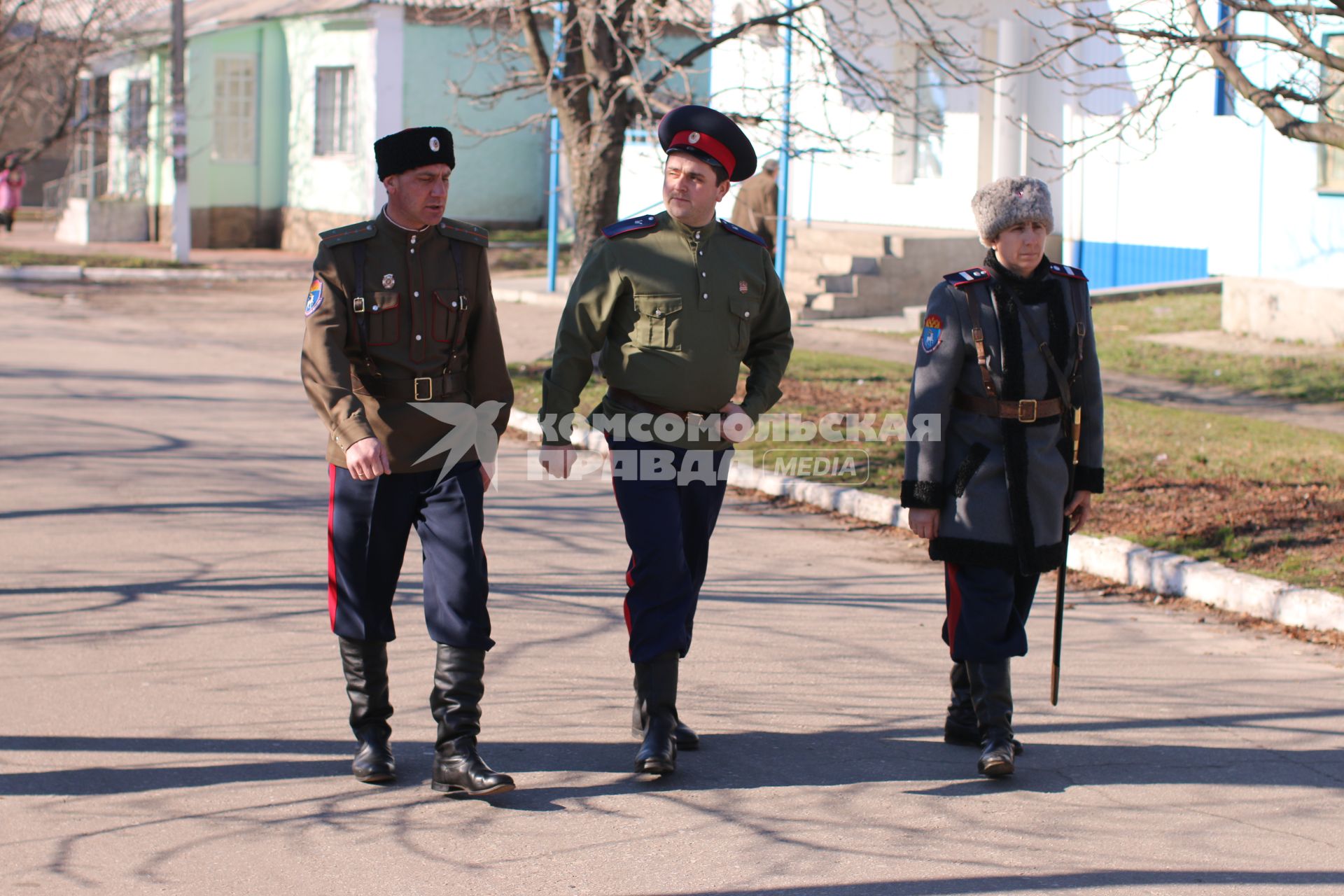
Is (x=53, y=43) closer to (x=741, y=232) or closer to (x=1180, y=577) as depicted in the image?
(x=1180, y=577)

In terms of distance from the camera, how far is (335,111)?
29.2m

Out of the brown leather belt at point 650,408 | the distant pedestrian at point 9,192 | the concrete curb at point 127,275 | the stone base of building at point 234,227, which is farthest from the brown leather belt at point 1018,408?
the distant pedestrian at point 9,192

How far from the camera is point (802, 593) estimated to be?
7.07 m

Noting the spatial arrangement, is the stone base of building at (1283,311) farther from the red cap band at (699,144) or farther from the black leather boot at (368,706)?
the black leather boot at (368,706)

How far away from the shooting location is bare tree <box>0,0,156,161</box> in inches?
1030

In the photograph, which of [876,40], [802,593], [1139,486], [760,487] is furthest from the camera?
[876,40]

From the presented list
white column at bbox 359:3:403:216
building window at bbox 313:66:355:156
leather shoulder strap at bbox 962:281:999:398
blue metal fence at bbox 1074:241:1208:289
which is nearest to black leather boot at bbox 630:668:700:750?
leather shoulder strap at bbox 962:281:999:398

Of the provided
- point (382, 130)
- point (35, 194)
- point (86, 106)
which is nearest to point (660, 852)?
point (382, 130)

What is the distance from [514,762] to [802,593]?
8.59 feet

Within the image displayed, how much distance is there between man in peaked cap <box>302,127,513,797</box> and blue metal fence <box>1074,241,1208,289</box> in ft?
55.3

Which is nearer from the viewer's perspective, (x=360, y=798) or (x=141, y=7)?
(x=360, y=798)

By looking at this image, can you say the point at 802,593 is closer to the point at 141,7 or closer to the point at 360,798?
the point at 360,798

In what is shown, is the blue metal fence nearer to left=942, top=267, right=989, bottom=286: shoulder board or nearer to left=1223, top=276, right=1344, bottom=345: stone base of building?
left=1223, top=276, right=1344, bottom=345: stone base of building

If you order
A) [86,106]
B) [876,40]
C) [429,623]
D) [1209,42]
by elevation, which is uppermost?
[86,106]
